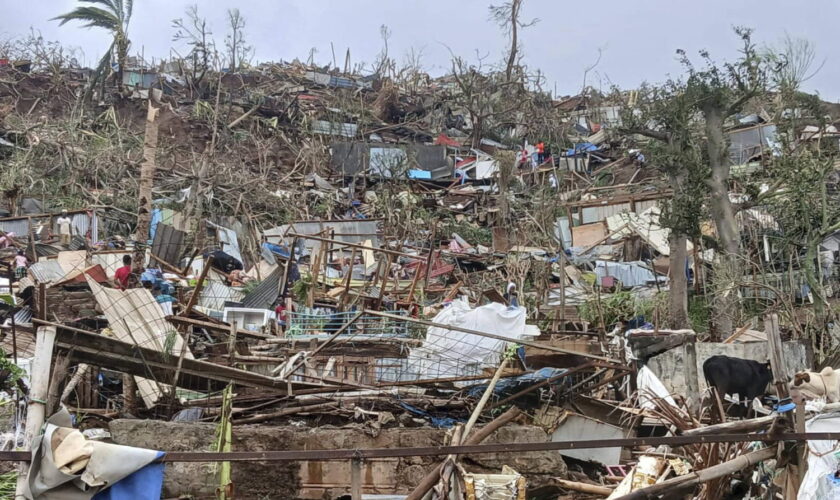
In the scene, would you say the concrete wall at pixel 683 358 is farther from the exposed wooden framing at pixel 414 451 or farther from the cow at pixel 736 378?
the exposed wooden framing at pixel 414 451

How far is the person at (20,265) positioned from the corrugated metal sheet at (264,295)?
374 cm

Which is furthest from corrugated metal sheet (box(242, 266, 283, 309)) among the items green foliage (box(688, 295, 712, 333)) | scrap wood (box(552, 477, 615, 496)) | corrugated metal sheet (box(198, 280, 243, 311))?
green foliage (box(688, 295, 712, 333))

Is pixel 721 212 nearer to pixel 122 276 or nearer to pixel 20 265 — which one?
pixel 122 276

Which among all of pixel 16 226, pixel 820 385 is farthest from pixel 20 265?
pixel 820 385

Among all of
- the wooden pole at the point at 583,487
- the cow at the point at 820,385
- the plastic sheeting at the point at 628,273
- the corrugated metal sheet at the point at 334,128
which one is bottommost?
the wooden pole at the point at 583,487

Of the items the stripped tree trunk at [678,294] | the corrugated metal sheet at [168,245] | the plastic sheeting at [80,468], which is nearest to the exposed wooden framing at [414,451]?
the plastic sheeting at [80,468]

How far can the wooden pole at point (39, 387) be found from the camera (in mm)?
4465

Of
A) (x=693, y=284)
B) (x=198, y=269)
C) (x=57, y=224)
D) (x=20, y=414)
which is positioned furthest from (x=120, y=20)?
(x=20, y=414)

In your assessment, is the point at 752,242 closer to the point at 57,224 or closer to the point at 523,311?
the point at 523,311

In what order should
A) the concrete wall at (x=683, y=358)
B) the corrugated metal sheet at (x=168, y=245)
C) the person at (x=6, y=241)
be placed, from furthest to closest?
the corrugated metal sheet at (x=168, y=245) < the person at (x=6, y=241) < the concrete wall at (x=683, y=358)

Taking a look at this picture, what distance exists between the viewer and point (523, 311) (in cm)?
944

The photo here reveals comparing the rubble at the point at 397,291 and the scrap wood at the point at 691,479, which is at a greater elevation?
the rubble at the point at 397,291

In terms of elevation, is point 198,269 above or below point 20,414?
above

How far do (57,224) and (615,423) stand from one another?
13.0 m
